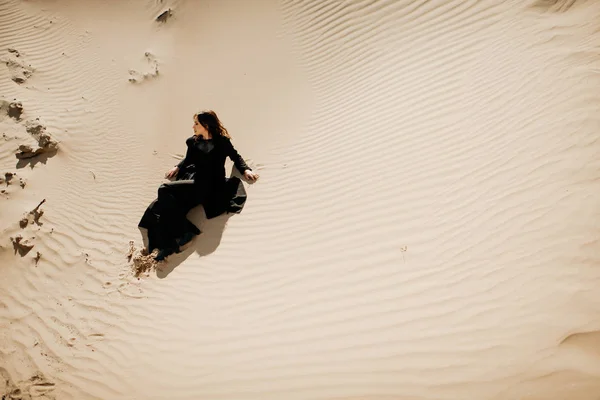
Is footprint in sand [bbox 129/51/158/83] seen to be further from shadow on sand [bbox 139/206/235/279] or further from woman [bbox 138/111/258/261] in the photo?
→ shadow on sand [bbox 139/206/235/279]

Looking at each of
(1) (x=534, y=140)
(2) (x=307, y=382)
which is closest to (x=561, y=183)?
(1) (x=534, y=140)

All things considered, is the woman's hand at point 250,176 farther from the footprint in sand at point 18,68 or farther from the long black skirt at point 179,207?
the footprint in sand at point 18,68

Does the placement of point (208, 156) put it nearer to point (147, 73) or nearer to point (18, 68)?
point (147, 73)

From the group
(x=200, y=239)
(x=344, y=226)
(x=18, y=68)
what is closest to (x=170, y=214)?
(x=200, y=239)

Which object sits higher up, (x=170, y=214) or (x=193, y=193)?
(x=193, y=193)

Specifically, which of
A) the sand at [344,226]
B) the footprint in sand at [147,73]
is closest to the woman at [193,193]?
the sand at [344,226]

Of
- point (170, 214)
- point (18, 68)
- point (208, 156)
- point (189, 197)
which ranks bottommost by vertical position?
point (170, 214)
